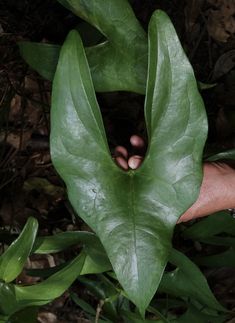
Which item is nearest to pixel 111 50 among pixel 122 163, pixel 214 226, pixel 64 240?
pixel 122 163

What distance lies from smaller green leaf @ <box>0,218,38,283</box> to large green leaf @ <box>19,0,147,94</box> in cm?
23

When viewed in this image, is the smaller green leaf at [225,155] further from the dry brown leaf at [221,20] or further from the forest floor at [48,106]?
the dry brown leaf at [221,20]

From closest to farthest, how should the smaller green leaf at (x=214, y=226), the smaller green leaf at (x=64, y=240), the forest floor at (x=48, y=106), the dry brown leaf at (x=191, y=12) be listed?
1. the smaller green leaf at (x=64, y=240)
2. the smaller green leaf at (x=214, y=226)
3. the forest floor at (x=48, y=106)
4. the dry brown leaf at (x=191, y=12)

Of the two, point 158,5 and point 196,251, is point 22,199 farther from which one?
point 158,5

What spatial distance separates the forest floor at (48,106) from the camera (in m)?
1.27

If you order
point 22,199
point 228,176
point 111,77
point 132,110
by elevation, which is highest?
point 111,77

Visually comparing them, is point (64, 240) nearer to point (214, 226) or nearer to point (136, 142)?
point (136, 142)

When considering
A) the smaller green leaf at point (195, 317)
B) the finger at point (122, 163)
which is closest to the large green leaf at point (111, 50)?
the finger at point (122, 163)

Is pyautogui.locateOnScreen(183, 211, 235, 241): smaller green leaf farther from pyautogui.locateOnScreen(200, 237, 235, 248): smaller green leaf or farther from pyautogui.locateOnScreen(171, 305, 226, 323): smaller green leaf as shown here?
pyautogui.locateOnScreen(171, 305, 226, 323): smaller green leaf

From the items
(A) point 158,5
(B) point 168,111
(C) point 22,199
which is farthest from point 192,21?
(B) point 168,111

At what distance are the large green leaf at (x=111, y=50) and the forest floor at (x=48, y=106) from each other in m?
0.39

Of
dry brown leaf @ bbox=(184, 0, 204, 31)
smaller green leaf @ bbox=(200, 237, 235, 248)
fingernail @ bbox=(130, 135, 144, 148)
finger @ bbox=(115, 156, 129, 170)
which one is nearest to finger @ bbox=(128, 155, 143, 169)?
finger @ bbox=(115, 156, 129, 170)

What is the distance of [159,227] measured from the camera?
75 cm

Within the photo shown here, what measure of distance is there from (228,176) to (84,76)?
30 centimetres
